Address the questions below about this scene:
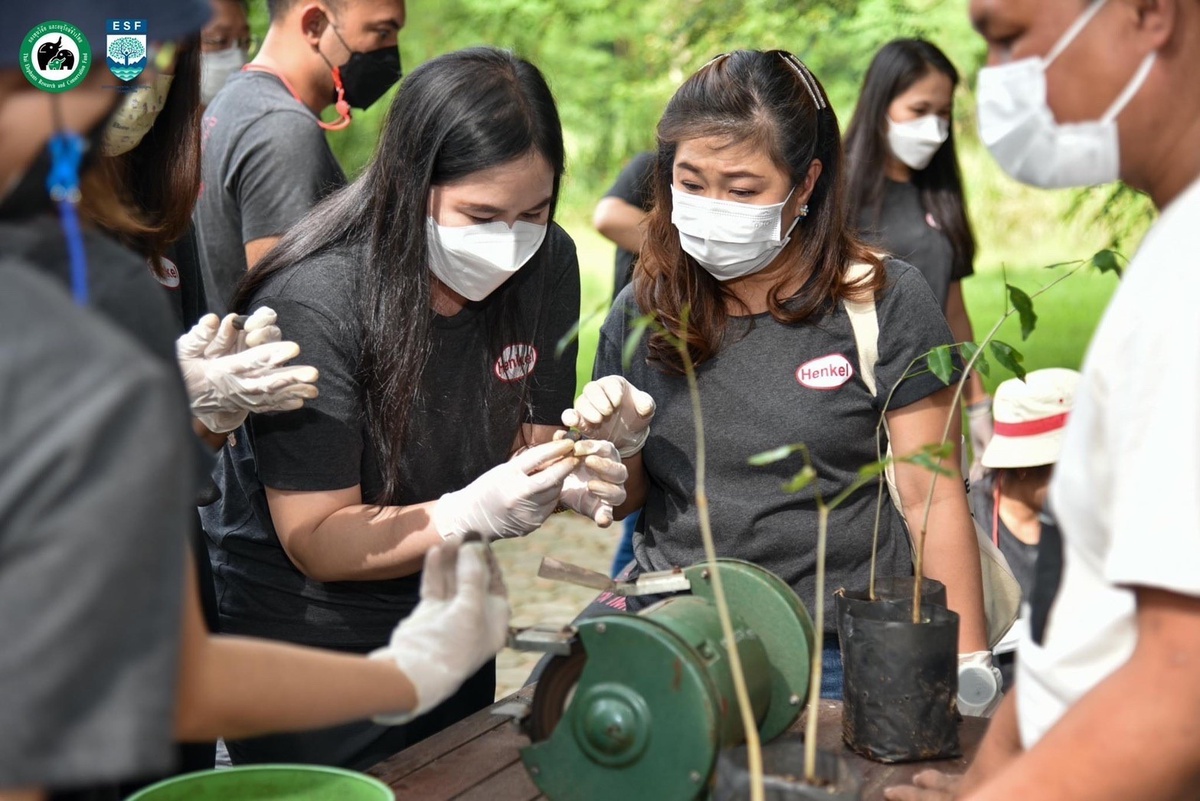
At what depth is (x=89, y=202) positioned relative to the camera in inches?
48.1

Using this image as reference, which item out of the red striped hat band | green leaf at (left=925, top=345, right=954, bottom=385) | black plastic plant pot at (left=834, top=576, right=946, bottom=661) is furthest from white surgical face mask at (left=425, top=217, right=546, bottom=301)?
the red striped hat band

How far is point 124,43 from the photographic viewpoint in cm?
122

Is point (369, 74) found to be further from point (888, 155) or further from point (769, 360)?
point (769, 360)

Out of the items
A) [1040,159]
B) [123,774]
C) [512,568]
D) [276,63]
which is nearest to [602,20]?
[512,568]

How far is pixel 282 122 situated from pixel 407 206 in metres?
1.20

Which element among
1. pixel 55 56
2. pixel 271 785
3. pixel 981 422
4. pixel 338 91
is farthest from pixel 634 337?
pixel 981 422

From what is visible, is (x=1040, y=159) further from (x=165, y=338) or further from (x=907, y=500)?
(x=907, y=500)

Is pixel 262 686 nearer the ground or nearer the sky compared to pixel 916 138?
nearer the sky

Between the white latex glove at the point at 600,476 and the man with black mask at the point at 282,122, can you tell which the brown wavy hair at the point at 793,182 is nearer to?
the white latex glove at the point at 600,476

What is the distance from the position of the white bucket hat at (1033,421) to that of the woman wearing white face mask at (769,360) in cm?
89

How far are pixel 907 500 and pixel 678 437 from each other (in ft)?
1.46

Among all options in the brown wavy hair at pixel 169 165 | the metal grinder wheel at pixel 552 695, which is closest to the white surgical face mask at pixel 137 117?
the brown wavy hair at pixel 169 165

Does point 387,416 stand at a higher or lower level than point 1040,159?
lower

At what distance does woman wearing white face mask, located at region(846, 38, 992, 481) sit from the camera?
4.18 m
